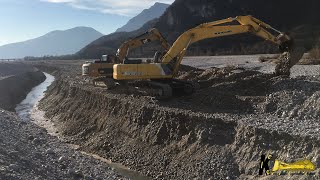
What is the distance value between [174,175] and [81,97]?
1456 centimetres

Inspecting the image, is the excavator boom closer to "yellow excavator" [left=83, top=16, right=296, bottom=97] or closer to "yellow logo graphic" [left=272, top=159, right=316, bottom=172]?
"yellow excavator" [left=83, top=16, right=296, bottom=97]

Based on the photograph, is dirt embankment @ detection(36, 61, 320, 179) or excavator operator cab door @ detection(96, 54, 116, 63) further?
excavator operator cab door @ detection(96, 54, 116, 63)

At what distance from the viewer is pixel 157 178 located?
16.0m

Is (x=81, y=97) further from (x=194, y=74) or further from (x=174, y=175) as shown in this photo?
(x=174, y=175)

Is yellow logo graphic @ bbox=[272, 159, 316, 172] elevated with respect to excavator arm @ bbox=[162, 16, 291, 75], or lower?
lower

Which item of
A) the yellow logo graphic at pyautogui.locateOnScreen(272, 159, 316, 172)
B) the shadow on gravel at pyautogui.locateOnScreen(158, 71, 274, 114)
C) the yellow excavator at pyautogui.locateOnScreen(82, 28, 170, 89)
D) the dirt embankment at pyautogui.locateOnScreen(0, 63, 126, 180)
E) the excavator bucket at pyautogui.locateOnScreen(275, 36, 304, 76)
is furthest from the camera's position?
the yellow excavator at pyautogui.locateOnScreen(82, 28, 170, 89)

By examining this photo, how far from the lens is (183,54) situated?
22.0 metres

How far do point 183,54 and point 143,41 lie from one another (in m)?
4.98

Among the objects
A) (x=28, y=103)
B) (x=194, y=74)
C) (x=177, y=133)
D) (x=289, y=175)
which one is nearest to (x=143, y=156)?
(x=177, y=133)

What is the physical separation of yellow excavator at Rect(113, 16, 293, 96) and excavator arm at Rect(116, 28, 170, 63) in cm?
295

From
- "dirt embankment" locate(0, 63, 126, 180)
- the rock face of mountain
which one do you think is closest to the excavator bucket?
"dirt embankment" locate(0, 63, 126, 180)

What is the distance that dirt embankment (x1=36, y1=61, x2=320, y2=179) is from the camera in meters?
14.1

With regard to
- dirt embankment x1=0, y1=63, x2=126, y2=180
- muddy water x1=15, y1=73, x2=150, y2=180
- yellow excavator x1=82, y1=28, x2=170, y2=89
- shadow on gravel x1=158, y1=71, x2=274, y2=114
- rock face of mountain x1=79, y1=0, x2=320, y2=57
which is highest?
rock face of mountain x1=79, y1=0, x2=320, y2=57

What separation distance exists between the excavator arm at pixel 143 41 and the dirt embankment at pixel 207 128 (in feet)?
8.46
